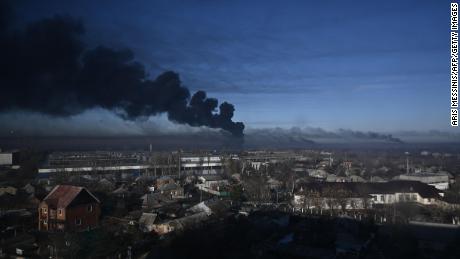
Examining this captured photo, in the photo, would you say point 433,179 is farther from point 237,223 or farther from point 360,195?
point 237,223

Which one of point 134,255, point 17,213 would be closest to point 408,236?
point 134,255

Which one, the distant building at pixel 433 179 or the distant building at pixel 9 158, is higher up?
the distant building at pixel 9 158

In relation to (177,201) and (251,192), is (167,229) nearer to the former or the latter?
(177,201)

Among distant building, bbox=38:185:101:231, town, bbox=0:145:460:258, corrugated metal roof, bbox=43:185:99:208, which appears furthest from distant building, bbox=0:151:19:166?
distant building, bbox=38:185:101:231

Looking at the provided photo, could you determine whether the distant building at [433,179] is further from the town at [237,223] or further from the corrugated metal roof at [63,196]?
the corrugated metal roof at [63,196]

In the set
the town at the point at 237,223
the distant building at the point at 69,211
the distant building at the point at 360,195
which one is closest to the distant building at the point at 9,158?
the town at the point at 237,223

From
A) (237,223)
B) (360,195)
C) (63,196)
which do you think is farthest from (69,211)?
(360,195)

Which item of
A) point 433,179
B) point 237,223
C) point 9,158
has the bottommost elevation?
point 433,179

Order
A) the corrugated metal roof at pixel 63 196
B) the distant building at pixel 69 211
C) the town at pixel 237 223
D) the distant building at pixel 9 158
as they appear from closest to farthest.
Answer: the town at pixel 237 223
the distant building at pixel 69 211
the corrugated metal roof at pixel 63 196
the distant building at pixel 9 158
